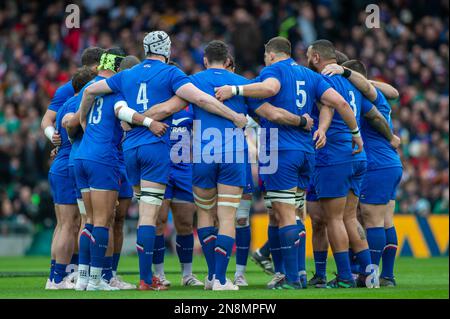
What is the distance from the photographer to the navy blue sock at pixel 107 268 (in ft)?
41.3

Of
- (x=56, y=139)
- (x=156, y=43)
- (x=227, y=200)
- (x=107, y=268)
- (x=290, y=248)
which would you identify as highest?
(x=156, y=43)

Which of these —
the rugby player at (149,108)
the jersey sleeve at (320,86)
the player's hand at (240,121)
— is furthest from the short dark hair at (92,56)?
the jersey sleeve at (320,86)

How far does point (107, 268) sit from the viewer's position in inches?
498

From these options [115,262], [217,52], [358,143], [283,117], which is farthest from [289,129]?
[115,262]

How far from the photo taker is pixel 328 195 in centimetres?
1216

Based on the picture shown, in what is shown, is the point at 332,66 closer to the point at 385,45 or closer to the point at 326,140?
the point at 326,140

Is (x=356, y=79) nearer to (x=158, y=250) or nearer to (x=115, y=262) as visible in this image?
(x=158, y=250)

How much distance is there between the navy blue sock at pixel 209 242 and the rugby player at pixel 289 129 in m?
0.79

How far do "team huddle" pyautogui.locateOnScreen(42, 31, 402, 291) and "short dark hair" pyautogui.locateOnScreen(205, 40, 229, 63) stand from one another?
0.05 feet

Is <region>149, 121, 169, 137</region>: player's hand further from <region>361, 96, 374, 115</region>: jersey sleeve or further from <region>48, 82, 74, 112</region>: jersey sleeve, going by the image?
<region>361, 96, 374, 115</region>: jersey sleeve

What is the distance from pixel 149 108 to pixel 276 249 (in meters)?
2.66
